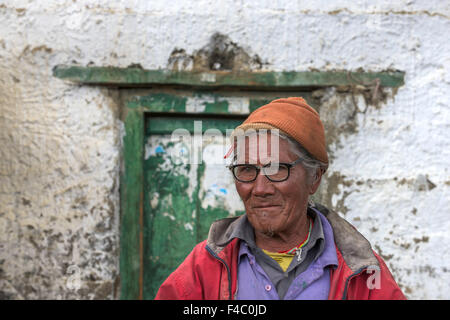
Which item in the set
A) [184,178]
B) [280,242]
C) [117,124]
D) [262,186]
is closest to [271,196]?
[262,186]

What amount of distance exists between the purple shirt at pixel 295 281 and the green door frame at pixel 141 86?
4.65 feet

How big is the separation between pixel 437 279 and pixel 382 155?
3.11 ft

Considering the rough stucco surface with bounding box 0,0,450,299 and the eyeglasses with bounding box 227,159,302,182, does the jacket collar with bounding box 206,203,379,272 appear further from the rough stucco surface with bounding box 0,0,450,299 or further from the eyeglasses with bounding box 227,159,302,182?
the rough stucco surface with bounding box 0,0,450,299

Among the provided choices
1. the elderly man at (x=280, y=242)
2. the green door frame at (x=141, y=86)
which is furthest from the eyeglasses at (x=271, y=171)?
the green door frame at (x=141, y=86)

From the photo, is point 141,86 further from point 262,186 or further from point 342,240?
point 342,240

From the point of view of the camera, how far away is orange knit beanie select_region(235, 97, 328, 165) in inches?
57.6

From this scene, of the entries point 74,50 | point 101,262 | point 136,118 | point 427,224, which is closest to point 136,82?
point 136,118

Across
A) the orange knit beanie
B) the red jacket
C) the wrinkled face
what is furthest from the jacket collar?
the orange knit beanie

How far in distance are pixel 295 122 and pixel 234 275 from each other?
2.08 ft

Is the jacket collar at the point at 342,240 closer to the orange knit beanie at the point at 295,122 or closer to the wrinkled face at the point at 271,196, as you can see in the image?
the wrinkled face at the point at 271,196

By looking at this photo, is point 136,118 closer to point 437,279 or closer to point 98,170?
point 98,170

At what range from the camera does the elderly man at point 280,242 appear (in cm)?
138

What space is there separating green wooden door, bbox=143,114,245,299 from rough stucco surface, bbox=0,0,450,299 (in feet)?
0.85

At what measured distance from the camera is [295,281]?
1.40 metres
